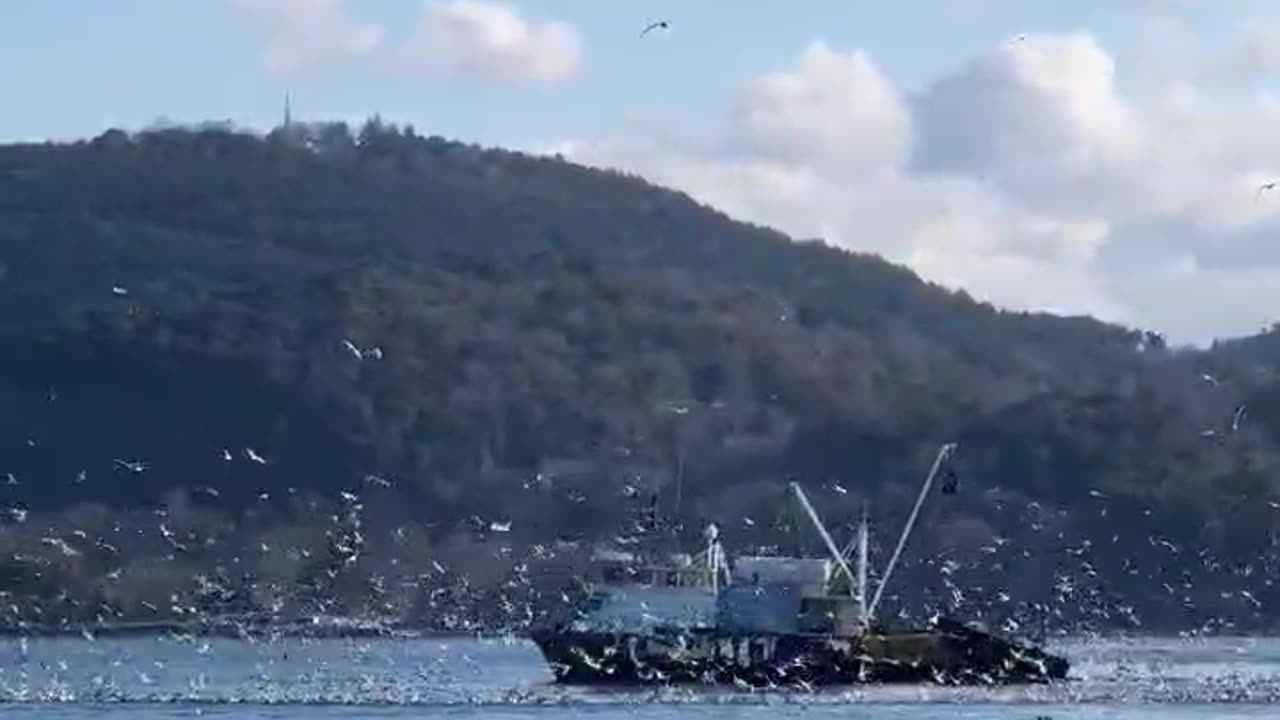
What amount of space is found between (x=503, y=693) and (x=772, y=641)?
6.90m

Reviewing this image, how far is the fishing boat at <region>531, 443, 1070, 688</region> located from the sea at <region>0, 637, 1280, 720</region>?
33.9 inches

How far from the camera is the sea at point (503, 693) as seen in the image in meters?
97.4

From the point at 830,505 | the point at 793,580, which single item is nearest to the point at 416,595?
the point at 830,505

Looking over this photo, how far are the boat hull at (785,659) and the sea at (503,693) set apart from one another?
746mm

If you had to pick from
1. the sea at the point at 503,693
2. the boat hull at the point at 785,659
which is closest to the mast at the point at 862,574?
the boat hull at the point at 785,659

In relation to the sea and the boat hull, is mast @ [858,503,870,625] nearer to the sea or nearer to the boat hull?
the boat hull

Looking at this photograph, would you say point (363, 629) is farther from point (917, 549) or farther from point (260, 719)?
point (260, 719)

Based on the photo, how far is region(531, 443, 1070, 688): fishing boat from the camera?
10794cm

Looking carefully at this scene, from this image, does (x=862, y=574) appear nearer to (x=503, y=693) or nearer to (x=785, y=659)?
(x=785, y=659)

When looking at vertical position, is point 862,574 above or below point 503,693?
above

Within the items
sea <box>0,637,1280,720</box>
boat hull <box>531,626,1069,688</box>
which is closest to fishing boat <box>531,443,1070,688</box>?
boat hull <box>531,626,1069,688</box>

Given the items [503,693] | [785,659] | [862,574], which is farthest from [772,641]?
[503,693]

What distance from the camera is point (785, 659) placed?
10788 centimetres

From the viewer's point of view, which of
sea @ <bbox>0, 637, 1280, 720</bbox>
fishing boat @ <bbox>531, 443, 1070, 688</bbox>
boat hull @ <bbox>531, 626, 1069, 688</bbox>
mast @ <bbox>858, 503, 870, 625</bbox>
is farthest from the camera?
mast @ <bbox>858, 503, 870, 625</bbox>
